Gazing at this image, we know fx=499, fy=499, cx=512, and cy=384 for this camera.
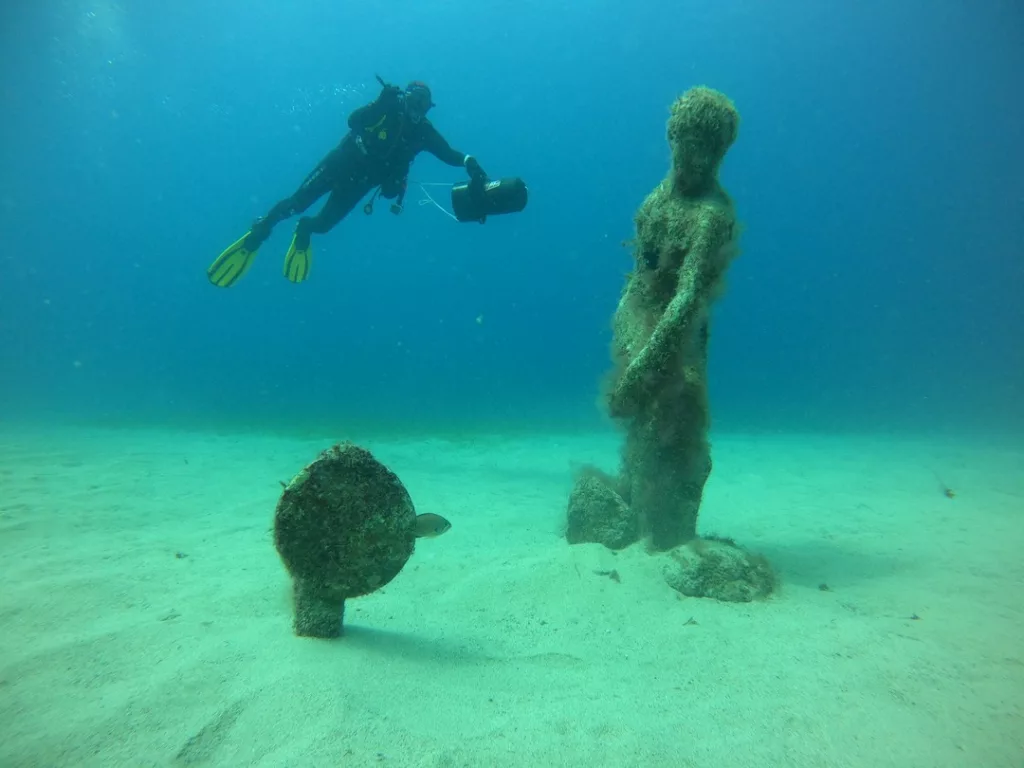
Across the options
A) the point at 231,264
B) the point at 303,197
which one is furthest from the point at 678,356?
the point at 231,264

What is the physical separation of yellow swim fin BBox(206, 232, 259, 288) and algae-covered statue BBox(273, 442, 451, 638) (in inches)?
369

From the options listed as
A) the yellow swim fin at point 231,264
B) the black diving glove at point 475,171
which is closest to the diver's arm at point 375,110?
the black diving glove at point 475,171

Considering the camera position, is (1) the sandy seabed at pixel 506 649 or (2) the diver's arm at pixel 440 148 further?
(2) the diver's arm at pixel 440 148

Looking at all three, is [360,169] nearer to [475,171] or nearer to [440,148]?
[440,148]

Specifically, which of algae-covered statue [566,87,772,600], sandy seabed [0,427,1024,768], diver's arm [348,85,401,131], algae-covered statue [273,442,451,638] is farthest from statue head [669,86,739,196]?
diver's arm [348,85,401,131]

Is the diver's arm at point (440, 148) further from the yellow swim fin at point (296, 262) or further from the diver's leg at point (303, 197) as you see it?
the yellow swim fin at point (296, 262)

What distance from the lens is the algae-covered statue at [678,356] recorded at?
169 inches

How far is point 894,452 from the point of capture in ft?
43.2

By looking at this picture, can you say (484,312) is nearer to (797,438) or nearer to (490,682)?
(797,438)

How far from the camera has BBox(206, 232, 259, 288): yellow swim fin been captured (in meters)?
10.6

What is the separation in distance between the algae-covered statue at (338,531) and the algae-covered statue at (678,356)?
7.51 feet

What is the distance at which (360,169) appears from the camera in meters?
10.5

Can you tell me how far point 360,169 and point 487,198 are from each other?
4.84 m

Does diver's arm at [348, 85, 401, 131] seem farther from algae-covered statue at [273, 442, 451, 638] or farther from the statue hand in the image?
algae-covered statue at [273, 442, 451, 638]
